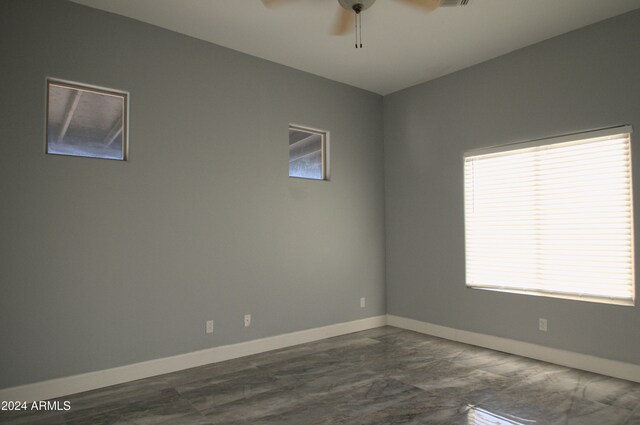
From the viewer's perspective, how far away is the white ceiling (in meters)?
3.37

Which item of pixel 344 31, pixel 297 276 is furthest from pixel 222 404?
pixel 344 31

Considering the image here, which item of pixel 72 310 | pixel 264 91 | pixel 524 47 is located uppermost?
pixel 524 47

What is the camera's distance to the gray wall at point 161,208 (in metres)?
3.04

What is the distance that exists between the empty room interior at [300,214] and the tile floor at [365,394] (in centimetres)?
3

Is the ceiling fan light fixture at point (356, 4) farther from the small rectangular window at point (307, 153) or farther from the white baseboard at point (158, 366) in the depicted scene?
the white baseboard at point (158, 366)

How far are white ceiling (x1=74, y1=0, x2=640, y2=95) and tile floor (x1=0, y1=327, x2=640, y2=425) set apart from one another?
3245 mm

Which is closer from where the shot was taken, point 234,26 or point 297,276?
point 234,26

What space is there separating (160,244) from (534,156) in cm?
390

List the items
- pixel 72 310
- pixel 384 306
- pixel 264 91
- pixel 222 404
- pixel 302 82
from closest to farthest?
1. pixel 222 404
2. pixel 72 310
3. pixel 264 91
4. pixel 302 82
5. pixel 384 306

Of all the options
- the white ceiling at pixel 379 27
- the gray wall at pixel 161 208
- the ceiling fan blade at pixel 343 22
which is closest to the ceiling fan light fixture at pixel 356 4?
the ceiling fan blade at pixel 343 22

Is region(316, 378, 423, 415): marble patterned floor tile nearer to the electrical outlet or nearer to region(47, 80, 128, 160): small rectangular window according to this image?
the electrical outlet

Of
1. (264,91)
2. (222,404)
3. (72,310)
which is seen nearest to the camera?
(222,404)

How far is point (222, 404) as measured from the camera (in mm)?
2949

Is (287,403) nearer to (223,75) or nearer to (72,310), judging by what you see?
(72,310)
